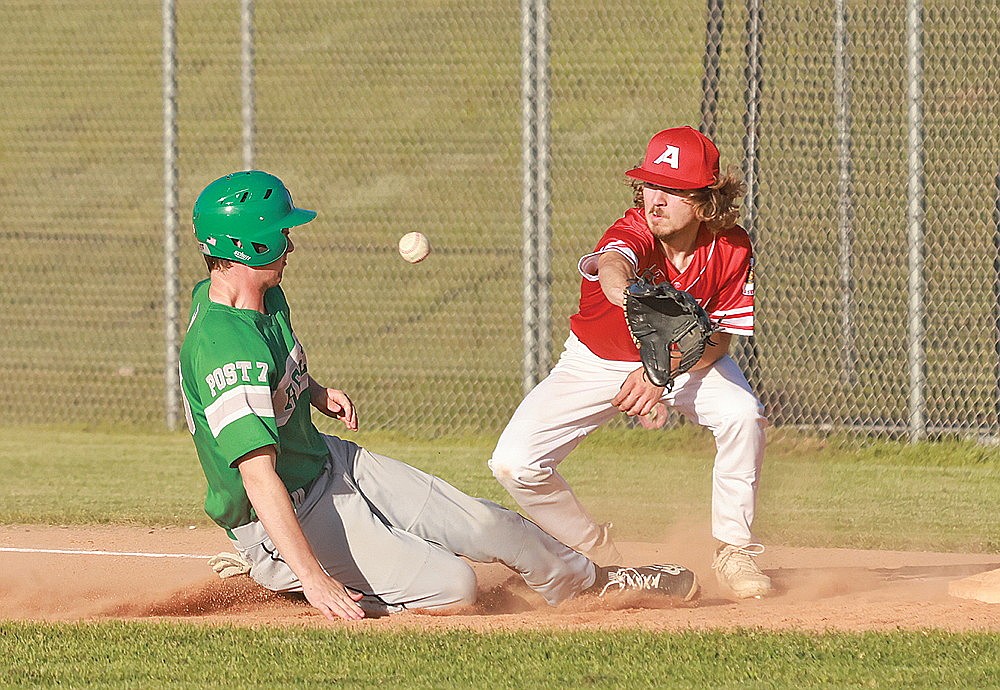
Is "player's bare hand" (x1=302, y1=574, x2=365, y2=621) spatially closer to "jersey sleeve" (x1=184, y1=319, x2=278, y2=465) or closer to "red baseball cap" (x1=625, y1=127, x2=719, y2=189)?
"jersey sleeve" (x1=184, y1=319, x2=278, y2=465)

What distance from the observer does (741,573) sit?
5387mm

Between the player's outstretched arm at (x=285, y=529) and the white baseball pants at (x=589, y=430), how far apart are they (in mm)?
1327

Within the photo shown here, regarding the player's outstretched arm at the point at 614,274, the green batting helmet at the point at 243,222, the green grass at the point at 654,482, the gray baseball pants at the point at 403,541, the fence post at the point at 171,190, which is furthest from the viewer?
the fence post at the point at 171,190

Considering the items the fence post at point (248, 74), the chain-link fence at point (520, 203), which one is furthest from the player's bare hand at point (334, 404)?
the fence post at point (248, 74)

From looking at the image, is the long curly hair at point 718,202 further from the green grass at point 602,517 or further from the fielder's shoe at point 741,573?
the green grass at point 602,517

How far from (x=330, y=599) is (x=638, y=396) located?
1.44m

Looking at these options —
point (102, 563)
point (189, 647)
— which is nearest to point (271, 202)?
point (189, 647)

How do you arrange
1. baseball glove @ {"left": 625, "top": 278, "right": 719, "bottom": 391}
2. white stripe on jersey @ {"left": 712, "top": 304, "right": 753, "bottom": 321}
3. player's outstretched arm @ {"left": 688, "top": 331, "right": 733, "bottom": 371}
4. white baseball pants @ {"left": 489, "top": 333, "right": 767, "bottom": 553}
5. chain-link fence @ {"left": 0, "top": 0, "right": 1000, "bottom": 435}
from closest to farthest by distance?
baseball glove @ {"left": 625, "top": 278, "right": 719, "bottom": 391}, white baseball pants @ {"left": 489, "top": 333, "right": 767, "bottom": 553}, player's outstretched arm @ {"left": 688, "top": 331, "right": 733, "bottom": 371}, white stripe on jersey @ {"left": 712, "top": 304, "right": 753, "bottom": 321}, chain-link fence @ {"left": 0, "top": 0, "right": 1000, "bottom": 435}

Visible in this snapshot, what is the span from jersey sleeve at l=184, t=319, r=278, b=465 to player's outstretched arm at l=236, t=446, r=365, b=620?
0.06 meters

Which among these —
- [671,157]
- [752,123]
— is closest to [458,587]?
[671,157]

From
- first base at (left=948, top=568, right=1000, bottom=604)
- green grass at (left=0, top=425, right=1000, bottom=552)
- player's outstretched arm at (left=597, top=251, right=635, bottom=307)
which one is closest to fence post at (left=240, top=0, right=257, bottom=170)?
green grass at (left=0, top=425, right=1000, bottom=552)

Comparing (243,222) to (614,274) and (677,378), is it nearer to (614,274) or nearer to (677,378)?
(614,274)

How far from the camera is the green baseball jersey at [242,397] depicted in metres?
4.31

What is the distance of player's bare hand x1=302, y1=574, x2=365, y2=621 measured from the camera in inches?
169
